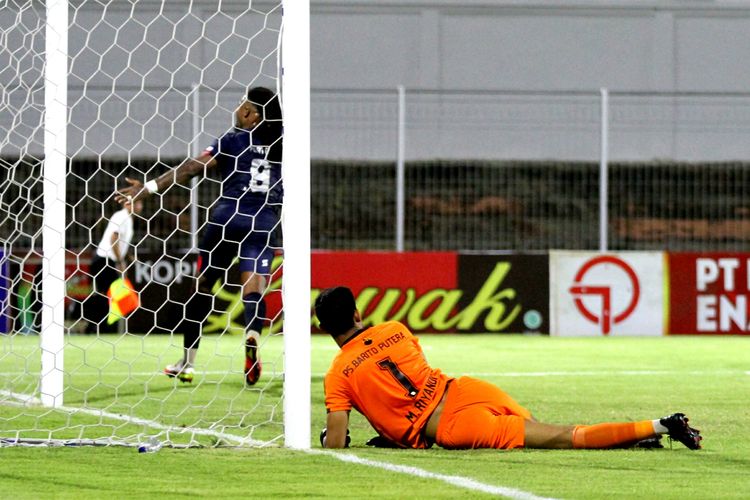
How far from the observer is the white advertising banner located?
1544cm

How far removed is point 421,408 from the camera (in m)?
5.22

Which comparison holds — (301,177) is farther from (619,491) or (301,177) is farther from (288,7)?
(619,491)

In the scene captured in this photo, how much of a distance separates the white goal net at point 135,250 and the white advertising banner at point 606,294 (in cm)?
336

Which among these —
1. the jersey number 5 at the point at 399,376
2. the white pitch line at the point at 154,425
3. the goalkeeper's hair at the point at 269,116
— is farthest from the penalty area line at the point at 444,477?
the goalkeeper's hair at the point at 269,116

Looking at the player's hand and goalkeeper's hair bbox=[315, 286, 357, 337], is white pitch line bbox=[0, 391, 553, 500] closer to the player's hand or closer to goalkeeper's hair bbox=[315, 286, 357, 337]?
goalkeeper's hair bbox=[315, 286, 357, 337]

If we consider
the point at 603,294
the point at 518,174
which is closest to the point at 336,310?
the point at 603,294

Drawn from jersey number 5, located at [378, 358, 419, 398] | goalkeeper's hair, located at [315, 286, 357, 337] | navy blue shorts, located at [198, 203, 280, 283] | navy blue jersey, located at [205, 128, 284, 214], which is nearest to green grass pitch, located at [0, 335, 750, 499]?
jersey number 5, located at [378, 358, 419, 398]

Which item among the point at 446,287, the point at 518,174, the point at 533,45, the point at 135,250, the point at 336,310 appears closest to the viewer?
the point at 336,310

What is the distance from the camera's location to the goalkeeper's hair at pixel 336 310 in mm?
5250

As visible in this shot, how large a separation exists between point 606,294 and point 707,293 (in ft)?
3.94

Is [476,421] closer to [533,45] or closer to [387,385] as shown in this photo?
[387,385]

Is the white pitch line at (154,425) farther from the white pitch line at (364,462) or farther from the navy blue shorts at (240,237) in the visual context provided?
the navy blue shorts at (240,237)

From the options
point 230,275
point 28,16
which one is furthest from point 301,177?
point 230,275

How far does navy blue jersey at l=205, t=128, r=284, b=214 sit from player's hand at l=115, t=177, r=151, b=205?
0.87 metres
